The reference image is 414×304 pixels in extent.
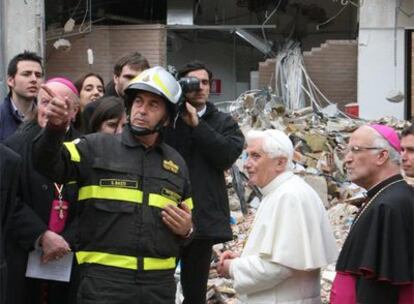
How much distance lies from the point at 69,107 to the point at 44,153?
0.25 meters

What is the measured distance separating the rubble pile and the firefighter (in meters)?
3.48

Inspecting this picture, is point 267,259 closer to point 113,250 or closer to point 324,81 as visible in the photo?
point 113,250

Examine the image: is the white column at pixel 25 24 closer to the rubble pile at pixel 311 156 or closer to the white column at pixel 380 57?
the rubble pile at pixel 311 156

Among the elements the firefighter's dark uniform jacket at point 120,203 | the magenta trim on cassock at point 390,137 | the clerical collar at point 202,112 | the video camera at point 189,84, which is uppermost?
the video camera at point 189,84

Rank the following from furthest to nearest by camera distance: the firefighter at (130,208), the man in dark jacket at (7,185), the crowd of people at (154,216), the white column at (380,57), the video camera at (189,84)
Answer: the white column at (380,57)
the video camera at (189,84)
the man in dark jacket at (7,185)
the firefighter at (130,208)
the crowd of people at (154,216)

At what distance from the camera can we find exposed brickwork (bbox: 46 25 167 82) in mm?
17250

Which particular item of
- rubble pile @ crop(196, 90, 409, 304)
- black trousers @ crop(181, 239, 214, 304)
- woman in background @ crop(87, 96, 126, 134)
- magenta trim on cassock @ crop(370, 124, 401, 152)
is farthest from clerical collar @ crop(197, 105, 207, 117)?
rubble pile @ crop(196, 90, 409, 304)

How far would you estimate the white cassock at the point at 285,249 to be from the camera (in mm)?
4000

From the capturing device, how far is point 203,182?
5344 millimetres

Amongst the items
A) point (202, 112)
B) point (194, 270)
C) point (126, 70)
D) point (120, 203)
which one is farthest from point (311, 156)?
point (120, 203)

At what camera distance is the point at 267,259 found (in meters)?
4.02

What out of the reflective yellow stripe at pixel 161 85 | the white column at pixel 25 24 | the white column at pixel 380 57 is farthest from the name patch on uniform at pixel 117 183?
the white column at pixel 380 57

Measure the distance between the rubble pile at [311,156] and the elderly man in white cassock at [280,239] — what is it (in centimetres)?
317

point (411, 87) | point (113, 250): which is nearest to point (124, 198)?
point (113, 250)
